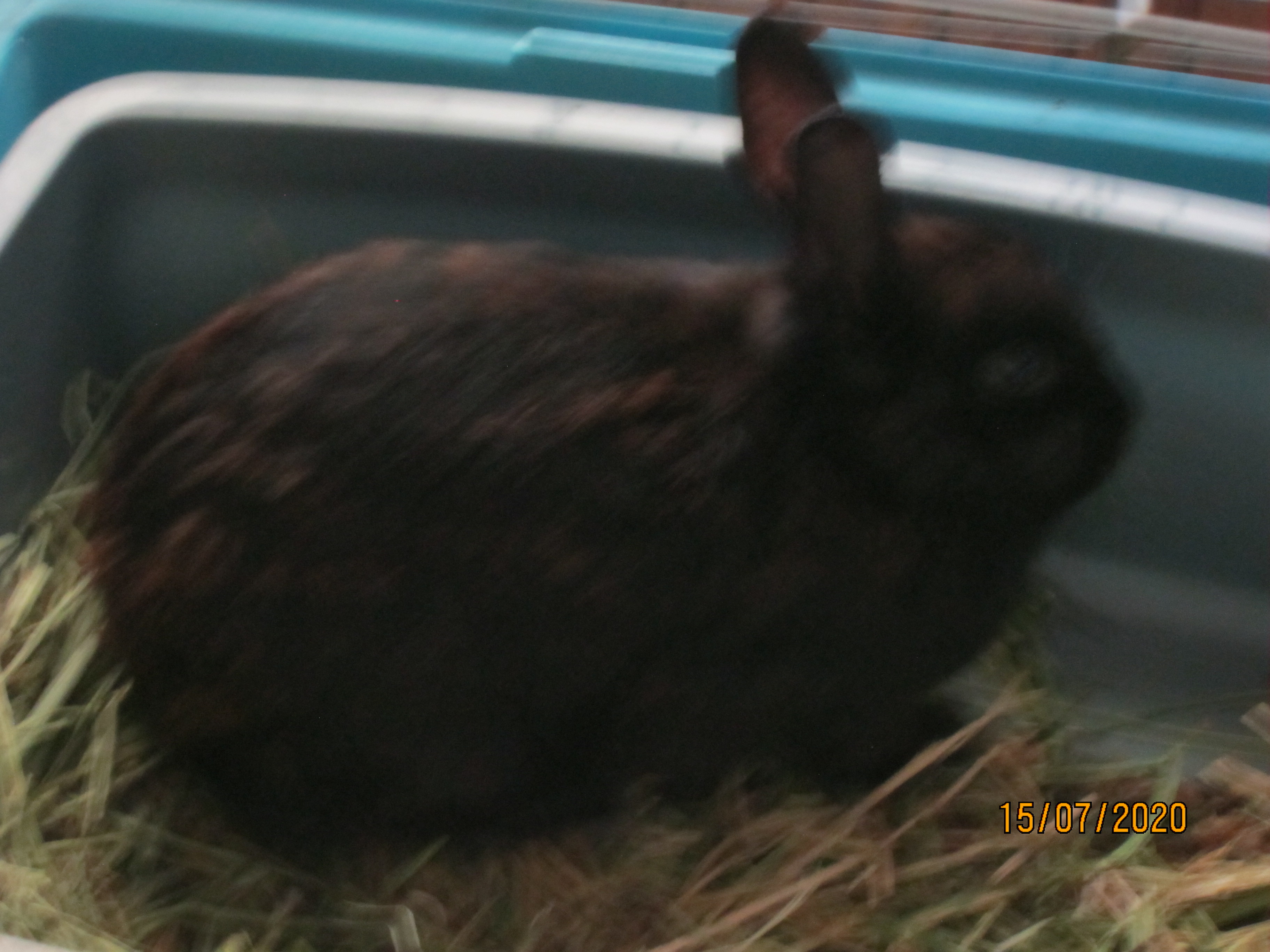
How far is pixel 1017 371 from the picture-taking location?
3.58 ft

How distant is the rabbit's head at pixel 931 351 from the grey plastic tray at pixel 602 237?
0.22 m

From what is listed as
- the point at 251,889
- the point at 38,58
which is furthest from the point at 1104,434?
the point at 38,58

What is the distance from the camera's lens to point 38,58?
1.58 m

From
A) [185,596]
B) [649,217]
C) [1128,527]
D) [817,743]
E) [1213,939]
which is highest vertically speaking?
[649,217]

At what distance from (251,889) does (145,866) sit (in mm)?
104

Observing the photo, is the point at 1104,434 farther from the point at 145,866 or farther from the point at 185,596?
the point at 145,866

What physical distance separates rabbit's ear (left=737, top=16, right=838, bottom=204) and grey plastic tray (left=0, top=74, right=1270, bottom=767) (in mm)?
214

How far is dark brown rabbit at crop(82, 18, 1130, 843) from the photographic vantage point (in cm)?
105

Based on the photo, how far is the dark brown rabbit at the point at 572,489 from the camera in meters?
1.05

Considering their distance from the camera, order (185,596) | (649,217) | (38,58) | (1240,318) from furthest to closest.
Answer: (38,58) → (649,217) → (1240,318) → (185,596)

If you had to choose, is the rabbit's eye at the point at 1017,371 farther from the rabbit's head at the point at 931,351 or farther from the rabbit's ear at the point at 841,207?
the rabbit's ear at the point at 841,207
